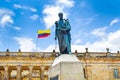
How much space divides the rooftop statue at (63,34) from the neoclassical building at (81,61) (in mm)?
32037

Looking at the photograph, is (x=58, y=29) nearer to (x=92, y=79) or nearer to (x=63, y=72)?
(x=63, y=72)

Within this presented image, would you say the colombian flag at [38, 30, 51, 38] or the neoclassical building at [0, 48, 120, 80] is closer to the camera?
the colombian flag at [38, 30, 51, 38]

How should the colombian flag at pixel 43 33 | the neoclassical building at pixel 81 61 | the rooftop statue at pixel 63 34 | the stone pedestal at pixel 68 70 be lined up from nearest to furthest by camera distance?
the stone pedestal at pixel 68 70
the rooftop statue at pixel 63 34
the colombian flag at pixel 43 33
the neoclassical building at pixel 81 61

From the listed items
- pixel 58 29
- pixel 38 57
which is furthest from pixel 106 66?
pixel 58 29

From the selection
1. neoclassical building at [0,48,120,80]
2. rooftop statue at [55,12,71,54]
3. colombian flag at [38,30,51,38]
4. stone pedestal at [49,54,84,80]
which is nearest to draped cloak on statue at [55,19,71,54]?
rooftop statue at [55,12,71,54]

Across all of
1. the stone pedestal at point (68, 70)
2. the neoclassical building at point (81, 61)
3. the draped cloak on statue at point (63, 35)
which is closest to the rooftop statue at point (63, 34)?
the draped cloak on statue at point (63, 35)

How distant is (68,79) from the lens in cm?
1068

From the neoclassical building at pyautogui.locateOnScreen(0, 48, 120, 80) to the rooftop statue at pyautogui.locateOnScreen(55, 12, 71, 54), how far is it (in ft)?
105

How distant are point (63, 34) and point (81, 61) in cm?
3351

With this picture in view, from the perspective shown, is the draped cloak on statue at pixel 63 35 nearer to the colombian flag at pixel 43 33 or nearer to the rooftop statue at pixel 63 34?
the rooftop statue at pixel 63 34

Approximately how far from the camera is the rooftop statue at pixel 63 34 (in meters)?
11.6

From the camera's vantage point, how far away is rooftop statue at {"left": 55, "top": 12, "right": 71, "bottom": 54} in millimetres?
11641

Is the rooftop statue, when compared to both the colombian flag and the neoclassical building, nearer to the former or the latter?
the colombian flag

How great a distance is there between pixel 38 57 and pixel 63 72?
111 feet
